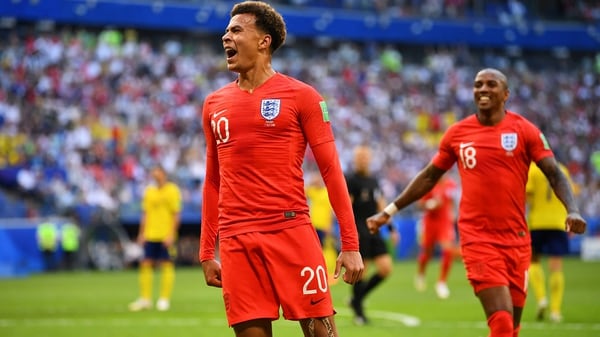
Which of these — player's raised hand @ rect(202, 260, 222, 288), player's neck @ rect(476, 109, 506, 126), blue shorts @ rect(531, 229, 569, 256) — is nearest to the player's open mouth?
player's raised hand @ rect(202, 260, 222, 288)

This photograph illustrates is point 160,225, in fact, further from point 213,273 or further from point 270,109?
point 270,109

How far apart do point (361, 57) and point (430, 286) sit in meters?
25.6

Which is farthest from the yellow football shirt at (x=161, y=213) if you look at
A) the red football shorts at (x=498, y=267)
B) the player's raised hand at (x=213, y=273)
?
the player's raised hand at (x=213, y=273)

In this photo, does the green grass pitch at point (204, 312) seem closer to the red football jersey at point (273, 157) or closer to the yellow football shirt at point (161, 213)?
the yellow football shirt at point (161, 213)

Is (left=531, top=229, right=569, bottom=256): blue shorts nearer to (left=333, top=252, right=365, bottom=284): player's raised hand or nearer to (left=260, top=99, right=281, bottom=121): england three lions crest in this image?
(left=333, top=252, right=365, bottom=284): player's raised hand

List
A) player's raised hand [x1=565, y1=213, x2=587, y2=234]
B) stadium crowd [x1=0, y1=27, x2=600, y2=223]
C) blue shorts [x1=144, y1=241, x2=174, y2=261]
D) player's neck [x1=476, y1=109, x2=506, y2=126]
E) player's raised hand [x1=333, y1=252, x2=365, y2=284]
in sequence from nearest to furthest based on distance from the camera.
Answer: player's raised hand [x1=333, y1=252, x2=365, y2=284]
player's raised hand [x1=565, y1=213, x2=587, y2=234]
player's neck [x1=476, y1=109, x2=506, y2=126]
blue shorts [x1=144, y1=241, x2=174, y2=261]
stadium crowd [x1=0, y1=27, x2=600, y2=223]

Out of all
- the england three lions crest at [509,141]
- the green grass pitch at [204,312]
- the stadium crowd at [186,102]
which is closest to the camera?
the england three lions crest at [509,141]

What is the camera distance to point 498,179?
29.1ft

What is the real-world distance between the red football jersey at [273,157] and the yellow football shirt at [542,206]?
9.63 meters

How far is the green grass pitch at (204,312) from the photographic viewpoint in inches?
554

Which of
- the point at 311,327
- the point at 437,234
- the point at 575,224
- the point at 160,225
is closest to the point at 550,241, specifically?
the point at 437,234

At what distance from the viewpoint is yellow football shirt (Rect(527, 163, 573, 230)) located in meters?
15.4

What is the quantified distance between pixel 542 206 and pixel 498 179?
267 inches

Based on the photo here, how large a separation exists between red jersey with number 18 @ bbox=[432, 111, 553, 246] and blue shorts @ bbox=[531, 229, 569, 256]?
6702 millimetres
